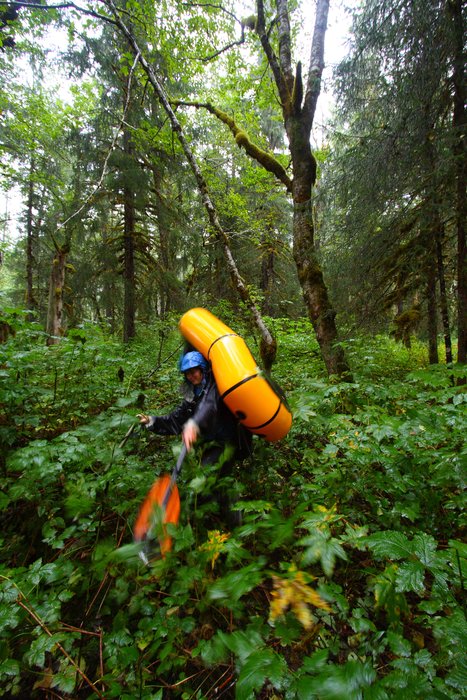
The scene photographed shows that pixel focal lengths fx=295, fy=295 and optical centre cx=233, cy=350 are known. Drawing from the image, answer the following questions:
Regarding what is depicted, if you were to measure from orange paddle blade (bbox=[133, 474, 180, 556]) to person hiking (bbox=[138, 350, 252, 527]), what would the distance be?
407 mm

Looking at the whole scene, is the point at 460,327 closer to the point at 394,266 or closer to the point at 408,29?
the point at 394,266

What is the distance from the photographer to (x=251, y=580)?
1266mm

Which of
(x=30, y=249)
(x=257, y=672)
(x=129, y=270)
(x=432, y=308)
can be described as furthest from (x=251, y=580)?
(x=30, y=249)

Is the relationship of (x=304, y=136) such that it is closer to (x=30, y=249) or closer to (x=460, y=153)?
(x=460, y=153)

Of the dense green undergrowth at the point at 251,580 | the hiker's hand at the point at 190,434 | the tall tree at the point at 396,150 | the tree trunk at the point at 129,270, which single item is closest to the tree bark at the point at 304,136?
the tall tree at the point at 396,150

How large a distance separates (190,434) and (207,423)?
275 millimetres

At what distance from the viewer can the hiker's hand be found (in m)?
2.29

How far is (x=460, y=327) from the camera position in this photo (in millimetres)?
5449

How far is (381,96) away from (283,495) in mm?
7272

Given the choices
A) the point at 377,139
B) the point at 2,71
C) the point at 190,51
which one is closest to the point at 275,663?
the point at 377,139

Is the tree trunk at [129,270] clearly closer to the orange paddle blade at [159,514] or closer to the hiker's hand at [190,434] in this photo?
the hiker's hand at [190,434]

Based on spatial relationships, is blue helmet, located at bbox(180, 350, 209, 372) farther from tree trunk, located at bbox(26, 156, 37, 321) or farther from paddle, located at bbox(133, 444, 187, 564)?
tree trunk, located at bbox(26, 156, 37, 321)

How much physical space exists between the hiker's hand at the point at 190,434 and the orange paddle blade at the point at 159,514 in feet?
0.99

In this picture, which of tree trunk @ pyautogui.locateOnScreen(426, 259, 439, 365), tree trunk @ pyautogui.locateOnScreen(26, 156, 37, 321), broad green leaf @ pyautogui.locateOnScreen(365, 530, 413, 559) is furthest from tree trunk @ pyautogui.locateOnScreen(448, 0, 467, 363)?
tree trunk @ pyautogui.locateOnScreen(26, 156, 37, 321)
